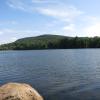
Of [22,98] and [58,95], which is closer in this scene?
[22,98]

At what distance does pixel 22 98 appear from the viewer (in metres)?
13.3

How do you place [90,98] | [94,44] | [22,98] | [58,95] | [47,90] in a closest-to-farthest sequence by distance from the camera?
[22,98]
[90,98]
[58,95]
[47,90]
[94,44]

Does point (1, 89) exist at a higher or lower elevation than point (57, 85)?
higher

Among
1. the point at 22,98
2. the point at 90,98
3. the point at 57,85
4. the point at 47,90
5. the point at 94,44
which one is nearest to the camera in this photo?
the point at 22,98

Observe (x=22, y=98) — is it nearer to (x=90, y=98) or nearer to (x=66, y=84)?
(x=90, y=98)

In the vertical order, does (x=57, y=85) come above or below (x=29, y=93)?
below

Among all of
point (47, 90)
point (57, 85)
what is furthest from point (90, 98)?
point (57, 85)

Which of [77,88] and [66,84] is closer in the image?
[77,88]

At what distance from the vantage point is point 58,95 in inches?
959

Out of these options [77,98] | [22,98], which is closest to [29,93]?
[22,98]

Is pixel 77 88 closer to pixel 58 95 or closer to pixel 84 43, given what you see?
pixel 58 95

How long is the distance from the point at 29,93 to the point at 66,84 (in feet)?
55.4

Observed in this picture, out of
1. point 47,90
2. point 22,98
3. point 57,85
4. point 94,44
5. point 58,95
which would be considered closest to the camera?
point 22,98

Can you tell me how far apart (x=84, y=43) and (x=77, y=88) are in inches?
6820
